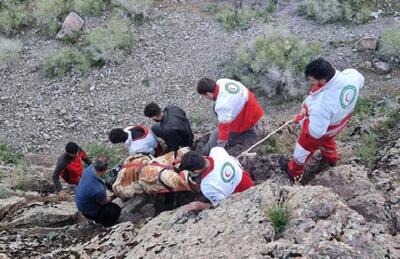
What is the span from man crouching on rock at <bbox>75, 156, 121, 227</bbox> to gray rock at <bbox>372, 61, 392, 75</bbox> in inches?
270

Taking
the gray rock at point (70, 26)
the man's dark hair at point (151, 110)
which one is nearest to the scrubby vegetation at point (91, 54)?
the gray rock at point (70, 26)

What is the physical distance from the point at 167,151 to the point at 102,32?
5.86 meters

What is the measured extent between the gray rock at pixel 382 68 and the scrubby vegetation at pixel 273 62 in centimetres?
122

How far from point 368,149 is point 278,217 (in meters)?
2.97

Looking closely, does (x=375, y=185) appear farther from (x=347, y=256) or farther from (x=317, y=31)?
(x=317, y=31)

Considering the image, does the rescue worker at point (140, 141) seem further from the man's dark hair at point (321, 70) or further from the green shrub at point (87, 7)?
the green shrub at point (87, 7)

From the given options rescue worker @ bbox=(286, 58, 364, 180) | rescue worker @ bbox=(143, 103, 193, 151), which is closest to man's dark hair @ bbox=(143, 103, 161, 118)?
rescue worker @ bbox=(143, 103, 193, 151)

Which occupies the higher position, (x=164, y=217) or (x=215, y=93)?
(x=215, y=93)

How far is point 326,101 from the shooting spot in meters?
6.78

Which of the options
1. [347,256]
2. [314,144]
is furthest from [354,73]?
[347,256]

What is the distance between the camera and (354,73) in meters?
6.82

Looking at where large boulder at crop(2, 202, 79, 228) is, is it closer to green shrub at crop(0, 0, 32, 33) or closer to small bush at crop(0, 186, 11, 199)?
small bush at crop(0, 186, 11, 199)

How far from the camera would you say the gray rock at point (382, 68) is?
479 inches

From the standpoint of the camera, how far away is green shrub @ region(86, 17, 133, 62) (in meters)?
13.2
